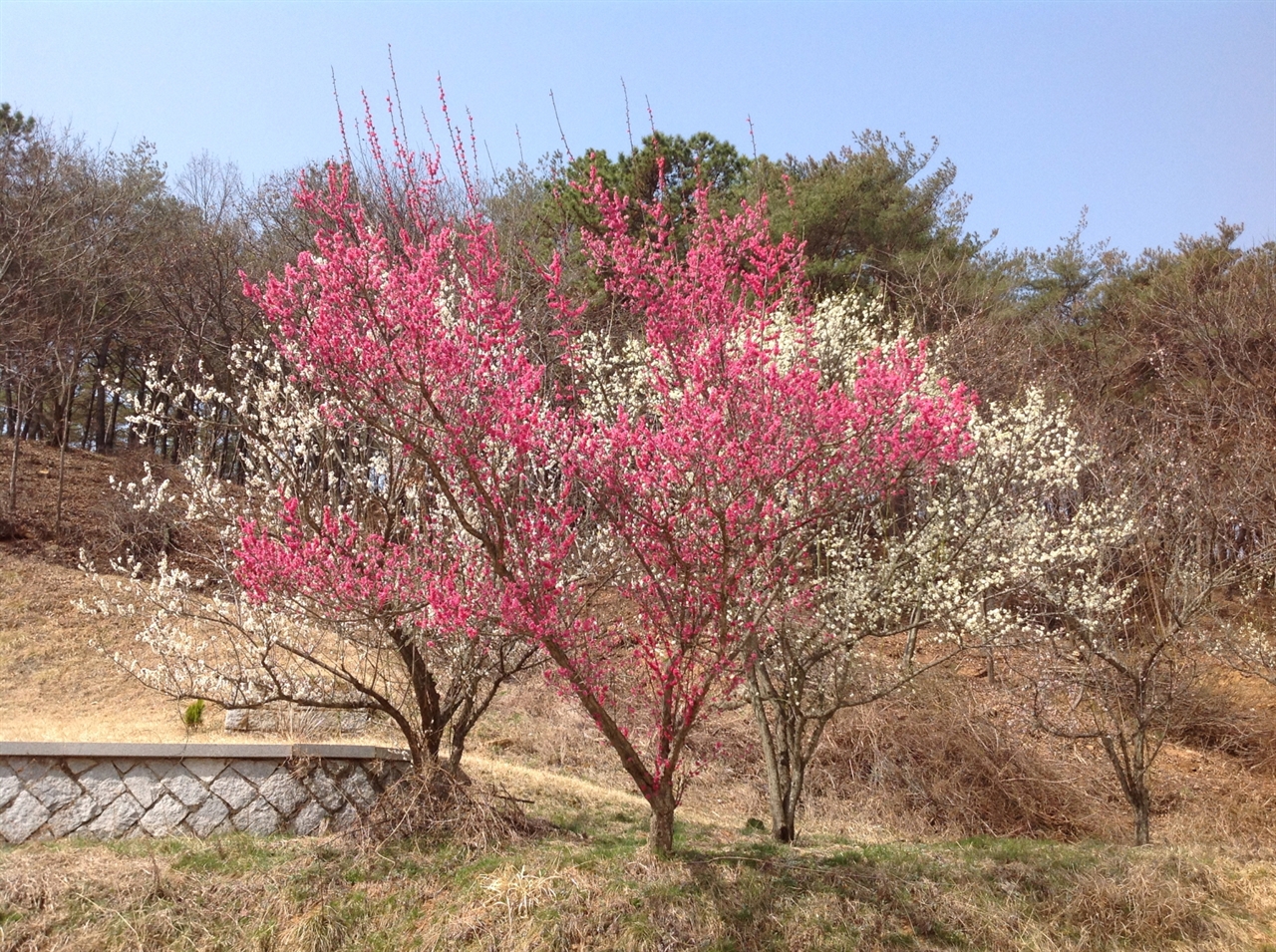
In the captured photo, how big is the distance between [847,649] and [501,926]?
11.3 ft

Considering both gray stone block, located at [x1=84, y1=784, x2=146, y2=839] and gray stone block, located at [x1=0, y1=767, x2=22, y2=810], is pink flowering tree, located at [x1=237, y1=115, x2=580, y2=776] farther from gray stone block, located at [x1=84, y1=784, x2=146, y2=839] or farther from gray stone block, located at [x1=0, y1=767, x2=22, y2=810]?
gray stone block, located at [x1=0, y1=767, x2=22, y2=810]

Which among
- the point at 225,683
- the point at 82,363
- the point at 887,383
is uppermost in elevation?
the point at 82,363

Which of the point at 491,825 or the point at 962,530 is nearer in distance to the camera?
the point at 491,825

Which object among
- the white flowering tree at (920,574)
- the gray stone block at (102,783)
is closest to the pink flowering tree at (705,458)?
the white flowering tree at (920,574)

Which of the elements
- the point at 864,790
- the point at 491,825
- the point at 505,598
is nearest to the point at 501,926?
the point at 491,825

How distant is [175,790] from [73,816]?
651 millimetres

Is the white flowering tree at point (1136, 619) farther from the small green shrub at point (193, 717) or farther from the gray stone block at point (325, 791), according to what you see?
the small green shrub at point (193, 717)

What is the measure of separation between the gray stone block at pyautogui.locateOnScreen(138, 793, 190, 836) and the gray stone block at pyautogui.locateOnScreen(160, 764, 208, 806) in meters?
0.04

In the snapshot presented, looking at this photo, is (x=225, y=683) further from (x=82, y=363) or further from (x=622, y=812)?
(x=82, y=363)

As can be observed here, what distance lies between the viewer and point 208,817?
6324 millimetres

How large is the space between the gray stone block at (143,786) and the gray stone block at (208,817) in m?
0.29

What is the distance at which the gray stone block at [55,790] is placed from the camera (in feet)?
20.2

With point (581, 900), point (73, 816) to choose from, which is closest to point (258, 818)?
point (73, 816)

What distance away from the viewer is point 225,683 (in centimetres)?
659
